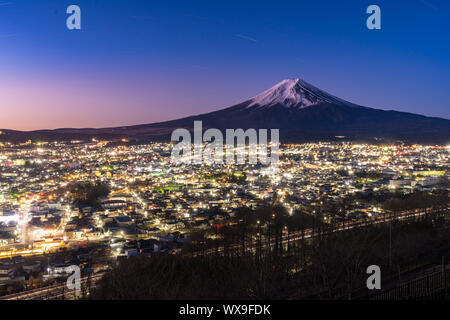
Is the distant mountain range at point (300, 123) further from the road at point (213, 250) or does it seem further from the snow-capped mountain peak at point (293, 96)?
the road at point (213, 250)

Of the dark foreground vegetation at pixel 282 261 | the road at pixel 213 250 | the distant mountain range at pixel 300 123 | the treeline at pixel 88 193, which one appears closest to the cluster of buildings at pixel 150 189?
the treeline at pixel 88 193

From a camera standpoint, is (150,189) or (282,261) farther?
(150,189)

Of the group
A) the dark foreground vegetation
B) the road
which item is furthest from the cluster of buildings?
the dark foreground vegetation

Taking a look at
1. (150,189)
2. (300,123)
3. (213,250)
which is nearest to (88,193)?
(150,189)

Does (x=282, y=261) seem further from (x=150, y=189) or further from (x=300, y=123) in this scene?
(x=300, y=123)
